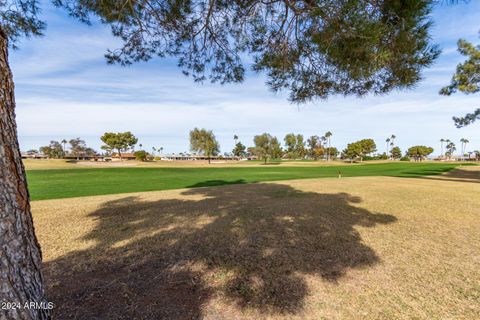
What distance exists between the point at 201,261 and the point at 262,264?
108cm

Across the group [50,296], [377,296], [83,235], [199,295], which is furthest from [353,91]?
[83,235]

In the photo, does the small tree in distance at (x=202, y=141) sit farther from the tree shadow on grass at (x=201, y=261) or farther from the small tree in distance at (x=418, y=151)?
the small tree in distance at (x=418, y=151)

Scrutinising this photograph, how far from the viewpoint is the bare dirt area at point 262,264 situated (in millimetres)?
3002

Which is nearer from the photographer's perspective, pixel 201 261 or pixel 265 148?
pixel 201 261

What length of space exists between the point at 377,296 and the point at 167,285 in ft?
9.52

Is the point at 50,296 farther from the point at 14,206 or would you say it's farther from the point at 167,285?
the point at 14,206

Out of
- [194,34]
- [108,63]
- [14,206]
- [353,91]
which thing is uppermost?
[194,34]

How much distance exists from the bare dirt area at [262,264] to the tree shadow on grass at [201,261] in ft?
0.06

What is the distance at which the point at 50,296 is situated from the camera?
125 inches

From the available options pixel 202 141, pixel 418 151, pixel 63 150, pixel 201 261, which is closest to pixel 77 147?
pixel 63 150

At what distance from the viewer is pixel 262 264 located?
410 cm

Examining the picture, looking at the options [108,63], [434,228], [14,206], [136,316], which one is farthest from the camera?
[434,228]

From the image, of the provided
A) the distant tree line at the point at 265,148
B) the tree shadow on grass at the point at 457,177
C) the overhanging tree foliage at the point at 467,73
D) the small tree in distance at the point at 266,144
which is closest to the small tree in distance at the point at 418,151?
the distant tree line at the point at 265,148

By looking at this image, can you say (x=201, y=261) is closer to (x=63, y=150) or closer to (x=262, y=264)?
(x=262, y=264)
